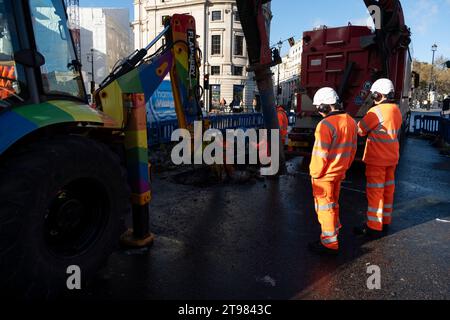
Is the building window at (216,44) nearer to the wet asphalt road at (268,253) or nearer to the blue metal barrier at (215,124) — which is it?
the blue metal barrier at (215,124)

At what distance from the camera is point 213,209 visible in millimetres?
5512

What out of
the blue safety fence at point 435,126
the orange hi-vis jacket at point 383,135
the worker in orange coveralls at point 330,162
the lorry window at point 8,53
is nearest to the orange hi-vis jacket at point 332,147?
the worker in orange coveralls at point 330,162

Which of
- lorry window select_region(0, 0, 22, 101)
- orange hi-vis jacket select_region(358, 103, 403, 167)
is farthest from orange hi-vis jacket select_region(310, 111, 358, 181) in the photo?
lorry window select_region(0, 0, 22, 101)

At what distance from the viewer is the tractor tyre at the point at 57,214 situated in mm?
2268

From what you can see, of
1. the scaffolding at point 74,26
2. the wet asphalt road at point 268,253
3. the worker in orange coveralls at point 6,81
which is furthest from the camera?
the scaffolding at point 74,26

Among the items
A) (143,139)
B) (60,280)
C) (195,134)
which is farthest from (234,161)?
(60,280)

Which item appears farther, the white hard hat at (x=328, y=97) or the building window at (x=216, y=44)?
the building window at (x=216, y=44)

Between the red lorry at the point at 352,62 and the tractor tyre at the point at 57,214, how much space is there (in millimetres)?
6429

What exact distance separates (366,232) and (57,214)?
138 inches

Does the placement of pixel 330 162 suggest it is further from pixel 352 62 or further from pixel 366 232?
pixel 352 62

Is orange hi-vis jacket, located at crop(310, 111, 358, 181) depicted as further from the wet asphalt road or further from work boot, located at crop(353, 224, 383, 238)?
work boot, located at crop(353, 224, 383, 238)

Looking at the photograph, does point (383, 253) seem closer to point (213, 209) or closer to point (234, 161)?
point (213, 209)

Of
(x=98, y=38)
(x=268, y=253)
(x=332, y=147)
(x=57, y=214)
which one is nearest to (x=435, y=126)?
(x=332, y=147)
